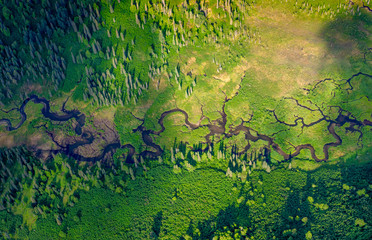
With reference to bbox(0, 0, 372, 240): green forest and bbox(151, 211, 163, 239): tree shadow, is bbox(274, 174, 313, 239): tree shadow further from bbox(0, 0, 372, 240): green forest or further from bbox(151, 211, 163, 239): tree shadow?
bbox(151, 211, 163, 239): tree shadow

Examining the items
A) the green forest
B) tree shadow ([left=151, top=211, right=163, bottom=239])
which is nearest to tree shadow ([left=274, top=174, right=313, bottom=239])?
the green forest

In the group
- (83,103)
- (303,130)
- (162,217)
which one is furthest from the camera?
(83,103)

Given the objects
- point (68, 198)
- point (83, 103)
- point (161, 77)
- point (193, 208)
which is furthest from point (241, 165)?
point (83, 103)

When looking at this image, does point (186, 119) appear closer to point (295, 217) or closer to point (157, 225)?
point (157, 225)

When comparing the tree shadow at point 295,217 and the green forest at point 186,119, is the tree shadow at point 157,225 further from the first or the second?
the tree shadow at point 295,217

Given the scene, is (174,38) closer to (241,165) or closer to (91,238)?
(241,165)

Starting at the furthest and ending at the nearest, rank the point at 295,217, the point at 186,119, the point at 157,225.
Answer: the point at 186,119
the point at 157,225
the point at 295,217

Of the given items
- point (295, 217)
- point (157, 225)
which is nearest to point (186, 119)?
point (157, 225)

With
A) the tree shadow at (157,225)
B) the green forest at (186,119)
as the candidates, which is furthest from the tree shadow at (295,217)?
the tree shadow at (157,225)
